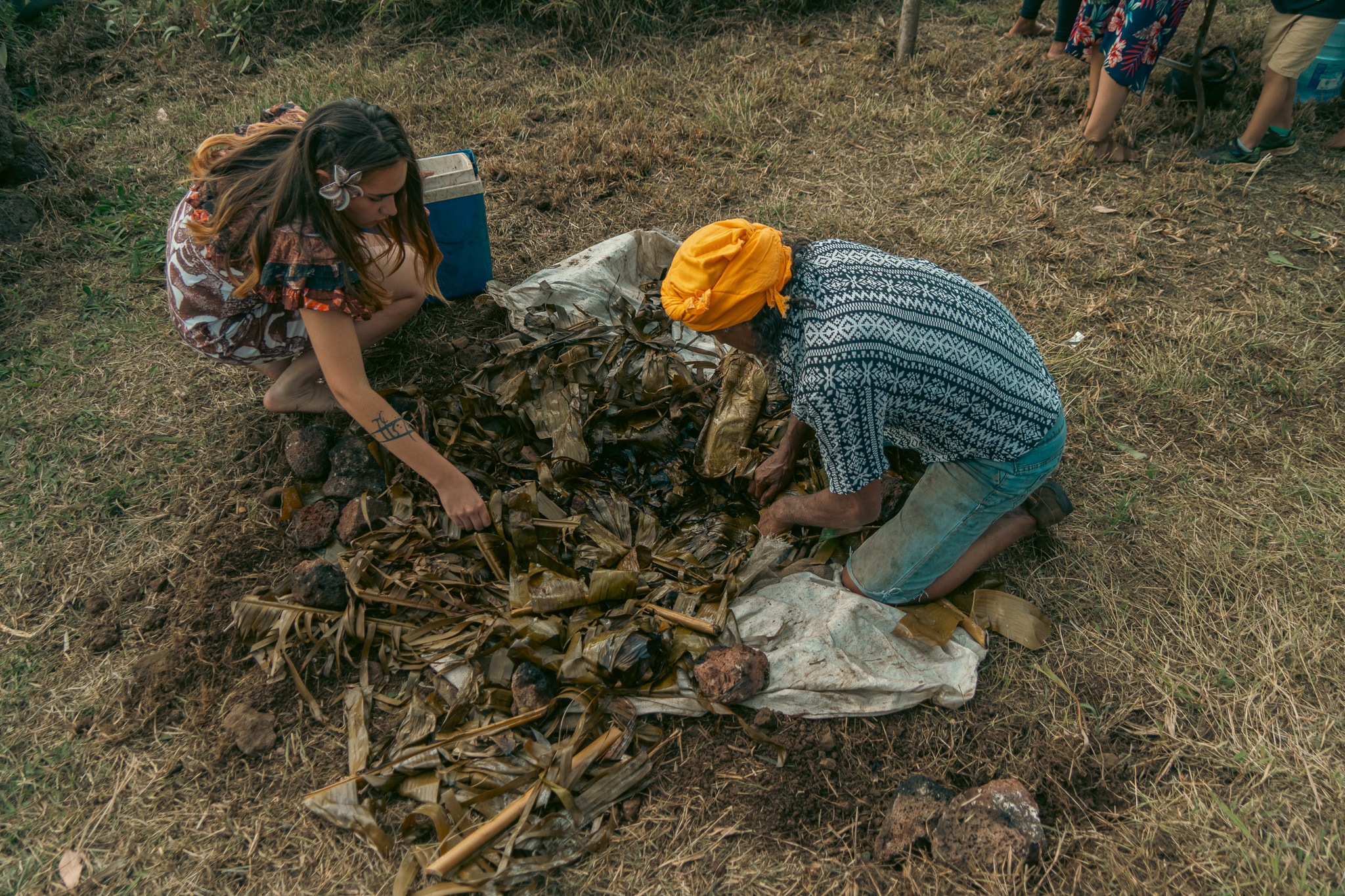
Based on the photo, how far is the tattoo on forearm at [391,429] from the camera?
2.14m

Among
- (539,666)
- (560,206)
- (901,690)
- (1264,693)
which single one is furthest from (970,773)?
(560,206)

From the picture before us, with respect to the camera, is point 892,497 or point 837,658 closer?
point 837,658

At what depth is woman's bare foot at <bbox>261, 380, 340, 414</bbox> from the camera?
2607 millimetres

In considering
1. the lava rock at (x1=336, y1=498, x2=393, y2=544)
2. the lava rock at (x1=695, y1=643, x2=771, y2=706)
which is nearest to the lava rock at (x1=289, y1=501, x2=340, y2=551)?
the lava rock at (x1=336, y1=498, x2=393, y2=544)

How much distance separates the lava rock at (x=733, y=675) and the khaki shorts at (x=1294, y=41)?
13.2 ft

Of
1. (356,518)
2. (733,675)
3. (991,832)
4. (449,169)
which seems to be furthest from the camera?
(449,169)

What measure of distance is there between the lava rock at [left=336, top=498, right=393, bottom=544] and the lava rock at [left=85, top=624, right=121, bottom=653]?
0.67m

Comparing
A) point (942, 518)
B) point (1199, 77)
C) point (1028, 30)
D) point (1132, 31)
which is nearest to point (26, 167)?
point (942, 518)

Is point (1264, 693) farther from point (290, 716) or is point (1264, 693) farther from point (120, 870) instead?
point (120, 870)

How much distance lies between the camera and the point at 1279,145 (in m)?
3.85

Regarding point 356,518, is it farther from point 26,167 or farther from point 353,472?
point 26,167

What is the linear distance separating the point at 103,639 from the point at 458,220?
1.82 meters

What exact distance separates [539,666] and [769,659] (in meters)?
0.65

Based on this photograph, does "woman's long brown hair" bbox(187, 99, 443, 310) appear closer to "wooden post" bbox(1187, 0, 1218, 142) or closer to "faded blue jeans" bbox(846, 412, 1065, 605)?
"faded blue jeans" bbox(846, 412, 1065, 605)
